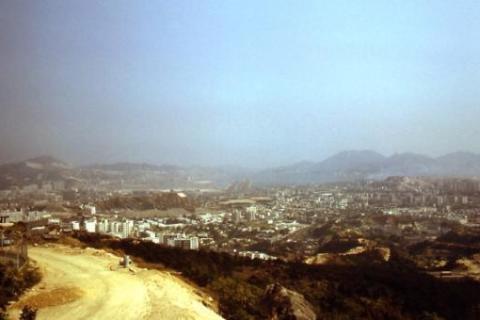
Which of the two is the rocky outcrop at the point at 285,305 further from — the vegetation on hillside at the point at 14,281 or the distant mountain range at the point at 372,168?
the distant mountain range at the point at 372,168

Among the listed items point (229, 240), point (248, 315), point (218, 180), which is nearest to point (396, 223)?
point (229, 240)

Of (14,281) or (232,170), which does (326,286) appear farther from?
(232,170)

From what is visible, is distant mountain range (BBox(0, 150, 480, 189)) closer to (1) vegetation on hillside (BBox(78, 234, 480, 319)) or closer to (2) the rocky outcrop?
(1) vegetation on hillside (BBox(78, 234, 480, 319))

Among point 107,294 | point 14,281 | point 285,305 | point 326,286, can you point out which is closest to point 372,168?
point 326,286

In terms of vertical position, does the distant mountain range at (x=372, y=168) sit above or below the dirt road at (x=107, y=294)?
above

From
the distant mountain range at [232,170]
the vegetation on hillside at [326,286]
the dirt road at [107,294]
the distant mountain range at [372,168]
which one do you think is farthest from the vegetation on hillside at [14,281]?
the distant mountain range at [372,168]

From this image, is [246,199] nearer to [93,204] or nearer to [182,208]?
[182,208]
